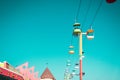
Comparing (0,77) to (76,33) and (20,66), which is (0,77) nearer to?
(76,33)

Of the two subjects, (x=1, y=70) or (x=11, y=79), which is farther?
(x=11, y=79)

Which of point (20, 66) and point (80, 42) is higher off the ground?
point (20, 66)

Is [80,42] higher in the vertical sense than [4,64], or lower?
lower

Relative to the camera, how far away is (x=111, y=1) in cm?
854

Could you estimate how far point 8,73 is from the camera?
37062mm

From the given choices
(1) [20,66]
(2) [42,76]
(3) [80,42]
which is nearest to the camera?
(3) [80,42]

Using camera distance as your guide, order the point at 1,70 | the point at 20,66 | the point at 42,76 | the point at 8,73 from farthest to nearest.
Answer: the point at 42,76
the point at 20,66
the point at 8,73
the point at 1,70

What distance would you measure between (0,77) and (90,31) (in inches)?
885

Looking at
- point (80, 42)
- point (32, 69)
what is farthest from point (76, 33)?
point (32, 69)

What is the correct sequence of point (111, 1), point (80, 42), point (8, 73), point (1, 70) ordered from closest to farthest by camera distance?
point (111, 1) → point (80, 42) → point (1, 70) → point (8, 73)

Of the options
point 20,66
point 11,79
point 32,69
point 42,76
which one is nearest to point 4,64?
point 11,79

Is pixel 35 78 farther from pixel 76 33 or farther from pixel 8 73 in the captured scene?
pixel 76 33

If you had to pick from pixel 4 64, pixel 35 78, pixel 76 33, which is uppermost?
pixel 35 78

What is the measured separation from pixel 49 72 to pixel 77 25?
124 metres
